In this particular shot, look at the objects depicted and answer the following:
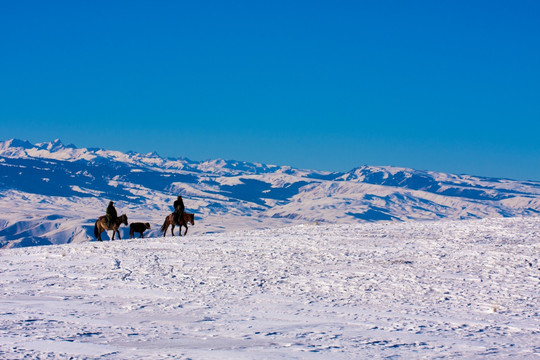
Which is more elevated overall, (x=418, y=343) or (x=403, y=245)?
(x=403, y=245)

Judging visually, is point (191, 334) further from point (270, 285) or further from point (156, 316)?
point (270, 285)

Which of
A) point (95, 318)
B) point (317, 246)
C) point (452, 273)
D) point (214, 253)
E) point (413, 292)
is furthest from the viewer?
point (317, 246)

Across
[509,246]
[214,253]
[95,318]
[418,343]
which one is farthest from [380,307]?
[509,246]

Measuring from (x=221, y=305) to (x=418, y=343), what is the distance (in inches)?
194

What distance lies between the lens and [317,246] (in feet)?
77.2

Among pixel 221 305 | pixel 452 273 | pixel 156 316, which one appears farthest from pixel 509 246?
pixel 156 316

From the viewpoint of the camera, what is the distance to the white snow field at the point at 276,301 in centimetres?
977

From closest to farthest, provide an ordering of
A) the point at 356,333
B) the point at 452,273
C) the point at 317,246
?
the point at 356,333 < the point at 452,273 < the point at 317,246

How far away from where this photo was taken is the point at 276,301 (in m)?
13.8

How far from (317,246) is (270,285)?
8.06 metres

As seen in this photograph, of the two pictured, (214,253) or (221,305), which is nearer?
(221,305)

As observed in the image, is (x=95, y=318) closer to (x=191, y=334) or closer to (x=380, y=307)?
(x=191, y=334)

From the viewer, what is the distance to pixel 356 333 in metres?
10.8

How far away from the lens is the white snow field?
9.77m
